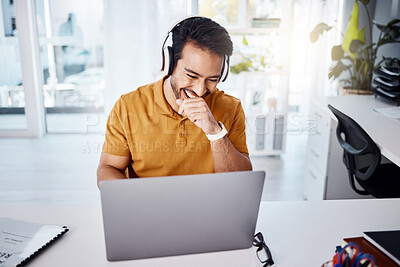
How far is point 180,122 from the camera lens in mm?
1503

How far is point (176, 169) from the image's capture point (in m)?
1.53

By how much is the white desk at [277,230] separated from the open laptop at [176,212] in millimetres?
48

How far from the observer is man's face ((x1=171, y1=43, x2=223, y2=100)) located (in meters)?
1.38

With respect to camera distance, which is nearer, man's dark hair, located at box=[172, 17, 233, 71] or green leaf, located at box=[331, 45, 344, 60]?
man's dark hair, located at box=[172, 17, 233, 71]

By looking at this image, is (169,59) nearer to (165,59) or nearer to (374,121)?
(165,59)

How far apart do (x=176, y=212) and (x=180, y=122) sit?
593mm

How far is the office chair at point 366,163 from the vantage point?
1.86m

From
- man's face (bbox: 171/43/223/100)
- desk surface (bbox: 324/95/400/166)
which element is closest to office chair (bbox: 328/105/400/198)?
desk surface (bbox: 324/95/400/166)

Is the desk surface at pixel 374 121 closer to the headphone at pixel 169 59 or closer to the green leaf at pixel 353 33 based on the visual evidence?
the green leaf at pixel 353 33

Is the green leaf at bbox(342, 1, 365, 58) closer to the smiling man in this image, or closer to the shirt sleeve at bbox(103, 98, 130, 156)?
the smiling man

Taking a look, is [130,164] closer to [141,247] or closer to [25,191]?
[141,247]

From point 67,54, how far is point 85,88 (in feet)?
1.26

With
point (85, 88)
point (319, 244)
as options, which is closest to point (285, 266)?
point (319, 244)

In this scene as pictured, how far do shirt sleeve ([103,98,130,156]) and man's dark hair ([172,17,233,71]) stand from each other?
0.32 metres
